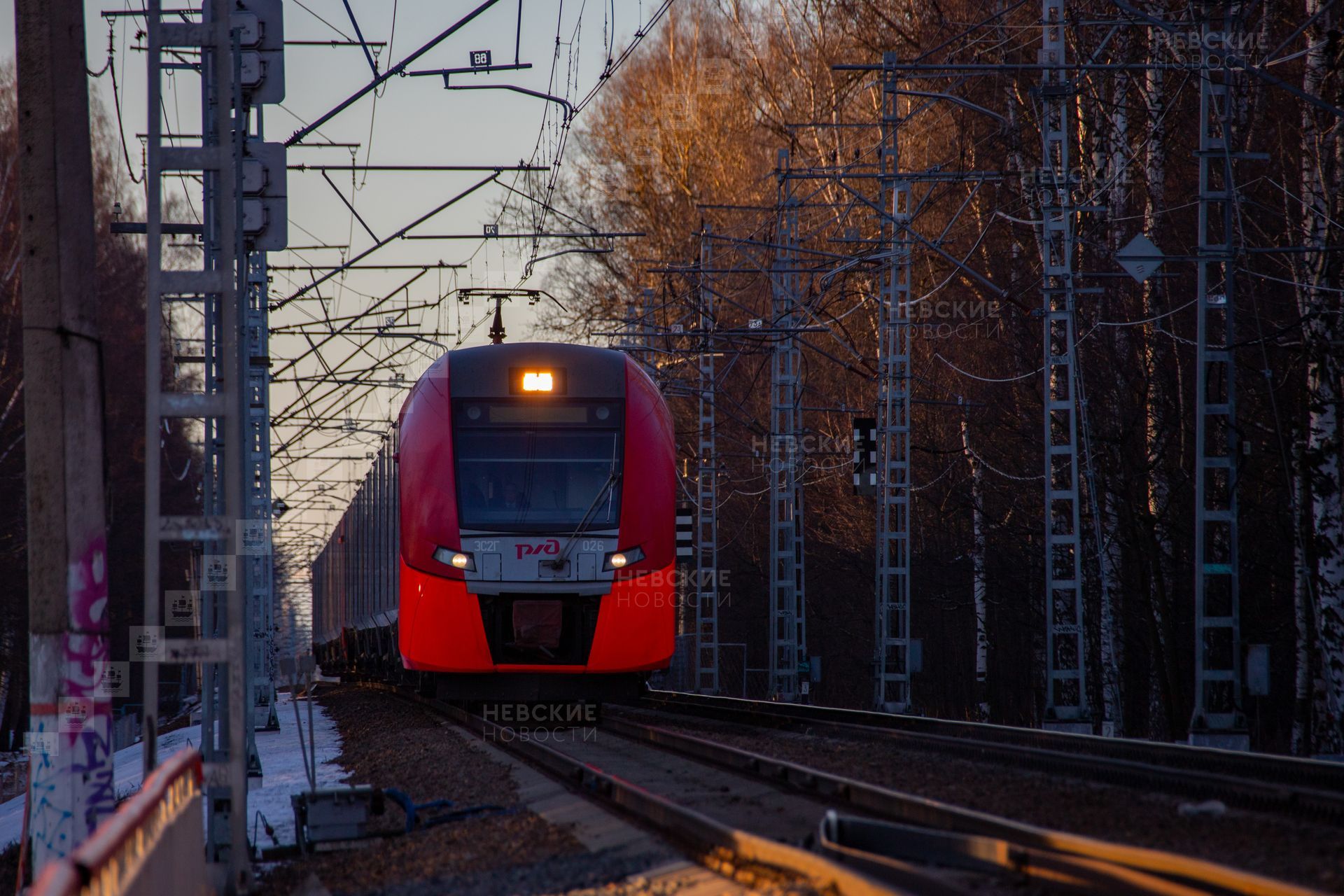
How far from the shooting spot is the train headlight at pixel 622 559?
45.5ft

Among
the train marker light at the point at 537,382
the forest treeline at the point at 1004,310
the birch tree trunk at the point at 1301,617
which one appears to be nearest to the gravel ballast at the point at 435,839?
the train marker light at the point at 537,382

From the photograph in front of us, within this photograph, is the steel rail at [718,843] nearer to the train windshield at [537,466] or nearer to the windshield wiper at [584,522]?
the windshield wiper at [584,522]

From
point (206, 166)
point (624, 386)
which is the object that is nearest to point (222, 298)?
point (206, 166)

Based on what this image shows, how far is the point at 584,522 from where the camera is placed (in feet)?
45.5

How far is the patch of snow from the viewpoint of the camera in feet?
37.7

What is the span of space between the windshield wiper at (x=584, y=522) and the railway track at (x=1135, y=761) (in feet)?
9.38

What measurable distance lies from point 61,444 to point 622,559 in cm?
673

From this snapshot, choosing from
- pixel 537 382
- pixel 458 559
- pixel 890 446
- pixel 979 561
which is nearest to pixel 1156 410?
pixel 890 446

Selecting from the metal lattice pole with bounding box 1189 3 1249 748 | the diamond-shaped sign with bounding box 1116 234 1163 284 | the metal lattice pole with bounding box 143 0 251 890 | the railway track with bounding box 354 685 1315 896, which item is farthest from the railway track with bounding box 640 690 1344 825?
the metal lattice pole with bounding box 143 0 251 890

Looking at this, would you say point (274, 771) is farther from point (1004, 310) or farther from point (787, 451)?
point (1004, 310)

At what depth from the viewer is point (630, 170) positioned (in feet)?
144

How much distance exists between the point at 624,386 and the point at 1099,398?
35.5 ft

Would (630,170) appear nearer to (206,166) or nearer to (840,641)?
(840,641)

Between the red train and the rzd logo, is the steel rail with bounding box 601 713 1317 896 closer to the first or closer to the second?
the red train
